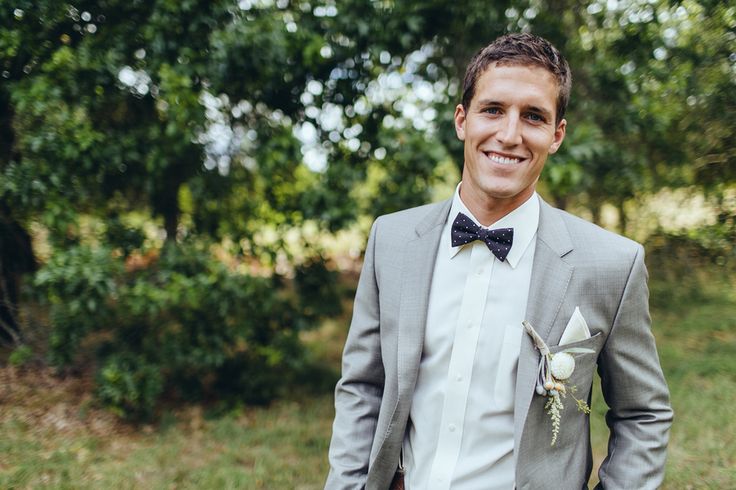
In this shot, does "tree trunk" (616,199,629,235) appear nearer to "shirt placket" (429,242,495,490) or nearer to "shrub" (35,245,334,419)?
"shrub" (35,245,334,419)

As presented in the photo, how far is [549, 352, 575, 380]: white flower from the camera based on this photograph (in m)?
1.77

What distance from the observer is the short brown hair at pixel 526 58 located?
1.92 metres

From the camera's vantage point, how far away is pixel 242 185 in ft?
16.7

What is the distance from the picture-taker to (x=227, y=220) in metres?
4.88

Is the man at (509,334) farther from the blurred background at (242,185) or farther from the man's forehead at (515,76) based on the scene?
the blurred background at (242,185)

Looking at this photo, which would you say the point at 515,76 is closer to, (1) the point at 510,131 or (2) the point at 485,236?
(1) the point at 510,131

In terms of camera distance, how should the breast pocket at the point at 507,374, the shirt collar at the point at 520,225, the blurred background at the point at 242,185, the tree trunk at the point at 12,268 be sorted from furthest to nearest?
the tree trunk at the point at 12,268 → the blurred background at the point at 242,185 → the shirt collar at the point at 520,225 → the breast pocket at the point at 507,374

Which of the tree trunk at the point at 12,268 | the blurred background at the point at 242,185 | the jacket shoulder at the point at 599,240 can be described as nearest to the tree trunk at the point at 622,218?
the blurred background at the point at 242,185

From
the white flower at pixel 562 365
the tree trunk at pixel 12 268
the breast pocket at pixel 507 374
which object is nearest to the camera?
the white flower at pixel 562 365

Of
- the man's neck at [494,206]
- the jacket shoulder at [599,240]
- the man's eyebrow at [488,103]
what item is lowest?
A: the jacket shoulder at [599,240]

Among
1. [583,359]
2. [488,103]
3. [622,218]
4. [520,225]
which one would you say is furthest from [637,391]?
[622,218]

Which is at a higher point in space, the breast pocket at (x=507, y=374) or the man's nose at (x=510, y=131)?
the man's nose at (x=510, y=131)

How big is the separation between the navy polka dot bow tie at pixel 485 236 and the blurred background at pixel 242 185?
2175 mm

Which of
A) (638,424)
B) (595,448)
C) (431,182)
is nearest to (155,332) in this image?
(431,182)
